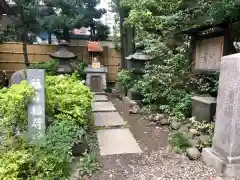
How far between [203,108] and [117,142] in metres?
1.74

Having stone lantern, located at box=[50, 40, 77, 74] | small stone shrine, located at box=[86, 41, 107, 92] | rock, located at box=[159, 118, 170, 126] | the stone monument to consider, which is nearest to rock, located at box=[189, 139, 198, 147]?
rock, located at box=[159, 118, 170, 126]

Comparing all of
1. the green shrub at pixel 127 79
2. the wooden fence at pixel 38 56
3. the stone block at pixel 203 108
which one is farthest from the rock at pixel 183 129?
the wooden fence at pixel 38 56

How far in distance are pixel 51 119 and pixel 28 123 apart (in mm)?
499

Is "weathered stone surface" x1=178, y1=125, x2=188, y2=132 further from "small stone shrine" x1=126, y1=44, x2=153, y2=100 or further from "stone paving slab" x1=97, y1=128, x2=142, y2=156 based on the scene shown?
"small stone shrine" x1=126, y1=44, x2=153, y2=100

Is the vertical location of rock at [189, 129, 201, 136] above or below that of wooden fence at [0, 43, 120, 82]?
below

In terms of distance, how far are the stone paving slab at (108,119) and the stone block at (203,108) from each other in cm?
155

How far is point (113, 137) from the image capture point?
446 centimetres

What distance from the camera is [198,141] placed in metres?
3.82

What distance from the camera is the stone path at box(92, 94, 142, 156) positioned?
3879 mm

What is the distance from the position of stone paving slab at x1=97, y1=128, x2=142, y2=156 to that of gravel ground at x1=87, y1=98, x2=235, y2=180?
0.47ft

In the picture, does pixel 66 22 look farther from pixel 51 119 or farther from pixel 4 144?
pixel 4 144

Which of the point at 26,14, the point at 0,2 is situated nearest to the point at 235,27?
the point at 0,2

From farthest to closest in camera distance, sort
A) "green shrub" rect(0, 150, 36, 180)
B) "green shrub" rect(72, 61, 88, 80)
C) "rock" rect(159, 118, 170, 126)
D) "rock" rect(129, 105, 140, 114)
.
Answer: "green shrub" rect(72, 61, 88, 80)
"rock" rect(129, 105, 140, 114)
"rock" rect(159, 118, 170, 126)
"green shrub" rect(0, 150, 36, 180)

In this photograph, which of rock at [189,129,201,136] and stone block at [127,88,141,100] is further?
stone block at [127,88,141,100]
